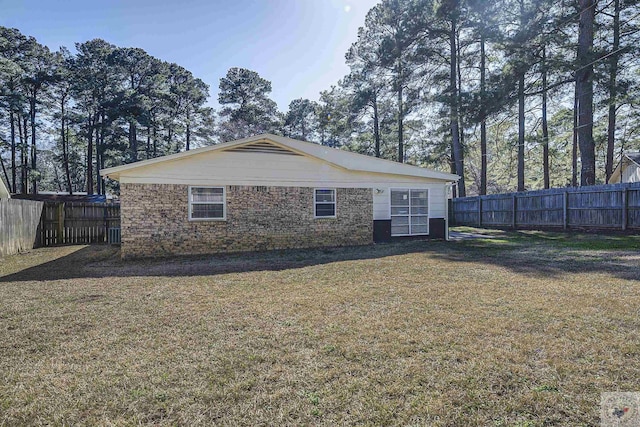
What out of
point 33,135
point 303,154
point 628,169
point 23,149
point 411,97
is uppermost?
point 411,97

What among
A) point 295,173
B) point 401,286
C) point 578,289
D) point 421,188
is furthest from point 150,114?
point 578,289

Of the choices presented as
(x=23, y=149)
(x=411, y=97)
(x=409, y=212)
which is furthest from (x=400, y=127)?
(x=23, y=149)

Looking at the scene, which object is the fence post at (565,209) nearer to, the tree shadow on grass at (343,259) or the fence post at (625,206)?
the fence post at (625,206)

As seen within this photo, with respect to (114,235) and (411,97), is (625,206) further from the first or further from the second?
(114,235)

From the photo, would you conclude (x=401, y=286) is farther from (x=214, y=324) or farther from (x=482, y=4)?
(x=482, y=4)

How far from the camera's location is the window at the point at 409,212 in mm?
12664

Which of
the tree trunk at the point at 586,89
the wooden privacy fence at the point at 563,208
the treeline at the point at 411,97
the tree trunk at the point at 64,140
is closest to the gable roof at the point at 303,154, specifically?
the wooden privacy fence at the point at 563,208

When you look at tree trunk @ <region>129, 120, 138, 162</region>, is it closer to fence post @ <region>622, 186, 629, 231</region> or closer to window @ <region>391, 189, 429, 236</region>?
window @ <region>391, 189, 429, 236</region>

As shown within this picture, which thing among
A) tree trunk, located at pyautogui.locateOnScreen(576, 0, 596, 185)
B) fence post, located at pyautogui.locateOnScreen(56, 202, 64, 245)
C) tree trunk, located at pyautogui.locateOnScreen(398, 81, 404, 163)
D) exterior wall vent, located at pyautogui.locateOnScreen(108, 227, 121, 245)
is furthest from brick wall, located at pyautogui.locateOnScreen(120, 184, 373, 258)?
tree trunk, located at pyautogui.locateOnScreen(398, 81, 404, 163)

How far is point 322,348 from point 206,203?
7.80 m

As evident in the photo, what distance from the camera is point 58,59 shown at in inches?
1038

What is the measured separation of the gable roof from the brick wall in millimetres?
711

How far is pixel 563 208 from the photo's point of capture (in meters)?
13.9

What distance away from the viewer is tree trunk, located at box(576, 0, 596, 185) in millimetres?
13680
